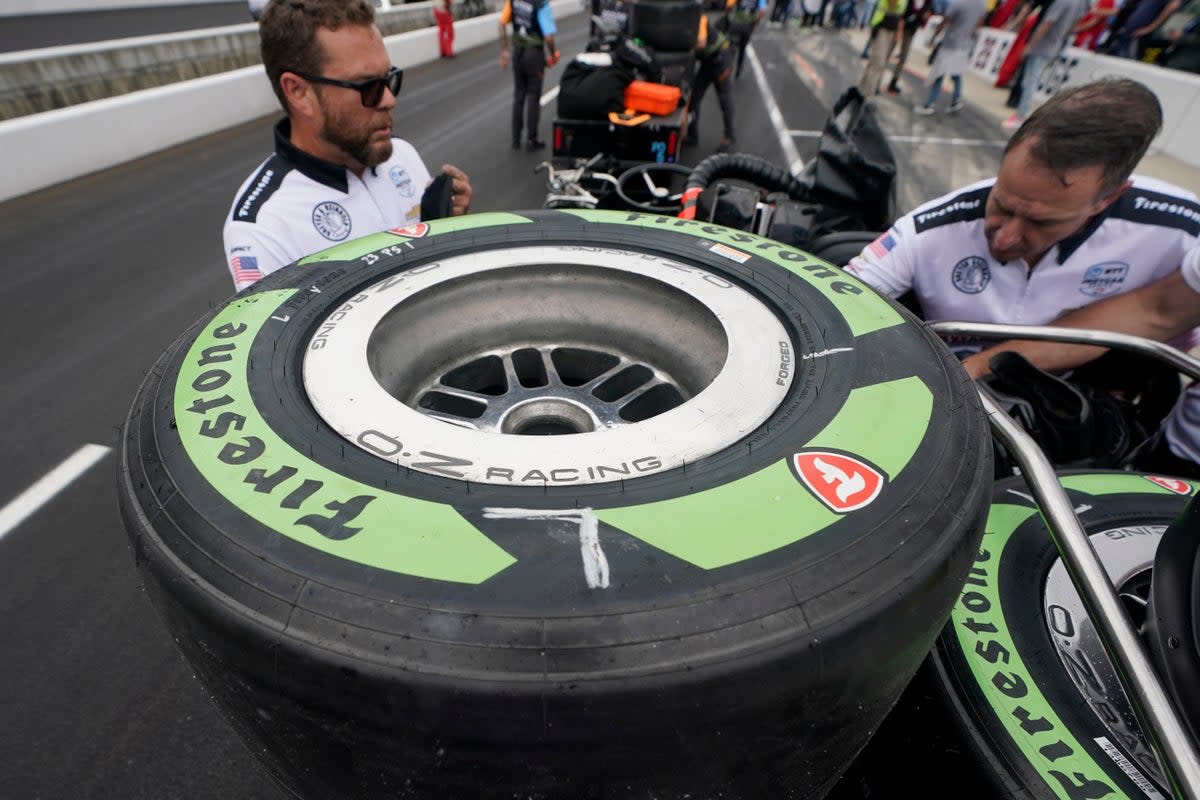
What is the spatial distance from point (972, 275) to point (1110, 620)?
1363 millimetres

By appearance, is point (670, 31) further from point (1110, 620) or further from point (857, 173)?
point (1110, 620)

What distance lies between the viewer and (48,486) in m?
2.64

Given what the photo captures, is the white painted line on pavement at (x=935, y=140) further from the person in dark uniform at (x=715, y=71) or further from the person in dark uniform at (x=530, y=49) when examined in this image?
the person in dark uniform at (x=530, y=49)

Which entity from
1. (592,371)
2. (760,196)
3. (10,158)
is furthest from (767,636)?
(10,158)

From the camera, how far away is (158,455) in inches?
37.2

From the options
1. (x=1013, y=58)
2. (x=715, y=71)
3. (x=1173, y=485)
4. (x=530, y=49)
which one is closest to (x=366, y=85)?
(x=1173, y=485)

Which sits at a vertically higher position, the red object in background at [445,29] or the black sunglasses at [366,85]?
the black sunglasses at [366,85]

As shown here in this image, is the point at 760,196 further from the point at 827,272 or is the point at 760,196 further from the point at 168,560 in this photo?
the point at 168,560

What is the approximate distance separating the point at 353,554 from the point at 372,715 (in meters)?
0.18

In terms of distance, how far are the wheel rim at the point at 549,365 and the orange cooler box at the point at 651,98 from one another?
170 inches

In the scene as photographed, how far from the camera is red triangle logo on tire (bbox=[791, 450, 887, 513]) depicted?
2.83 feet

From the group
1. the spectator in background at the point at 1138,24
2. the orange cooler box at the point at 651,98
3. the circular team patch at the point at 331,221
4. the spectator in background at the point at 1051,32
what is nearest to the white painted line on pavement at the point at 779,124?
the orange cooler box at the point at 651,98

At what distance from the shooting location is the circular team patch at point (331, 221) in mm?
2178

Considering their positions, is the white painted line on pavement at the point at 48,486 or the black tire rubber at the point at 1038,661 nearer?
the black tire rubber at the point at 1038,661
